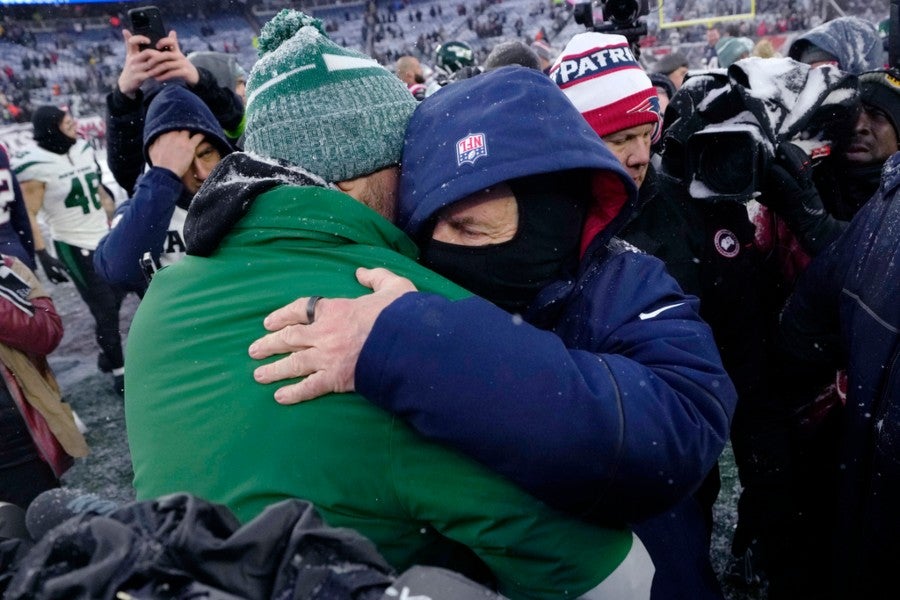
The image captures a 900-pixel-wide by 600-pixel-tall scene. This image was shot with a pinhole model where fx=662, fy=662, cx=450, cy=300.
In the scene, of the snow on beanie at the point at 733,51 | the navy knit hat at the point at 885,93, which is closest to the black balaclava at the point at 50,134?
the navy knit hat at the point at 885,93

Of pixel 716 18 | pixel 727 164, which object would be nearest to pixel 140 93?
pixel 727 164

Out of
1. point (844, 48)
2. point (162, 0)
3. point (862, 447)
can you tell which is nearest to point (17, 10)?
point (162, 0)

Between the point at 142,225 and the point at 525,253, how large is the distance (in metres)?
1.73

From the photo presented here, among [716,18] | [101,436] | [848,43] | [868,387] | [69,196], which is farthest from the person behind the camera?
[716,18]

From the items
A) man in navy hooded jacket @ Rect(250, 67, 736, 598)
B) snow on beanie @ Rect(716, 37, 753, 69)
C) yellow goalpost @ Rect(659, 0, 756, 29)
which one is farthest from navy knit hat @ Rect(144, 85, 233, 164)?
yellow goalpost @ Rect(659, 0, 756, 29)

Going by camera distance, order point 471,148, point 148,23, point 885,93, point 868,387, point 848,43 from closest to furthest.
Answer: point 471,148, point 868,387, point 885,93, point 148,23, point 848,43

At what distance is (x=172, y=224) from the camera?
99.6 inches

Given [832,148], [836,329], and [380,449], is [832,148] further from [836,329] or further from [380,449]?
[380,449]

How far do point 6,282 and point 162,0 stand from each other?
68.4 ft

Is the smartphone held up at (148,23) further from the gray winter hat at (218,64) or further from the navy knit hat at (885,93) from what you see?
the navy knit hat at (885,93)

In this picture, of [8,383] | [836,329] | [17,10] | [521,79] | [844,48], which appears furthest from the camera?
[17,10]

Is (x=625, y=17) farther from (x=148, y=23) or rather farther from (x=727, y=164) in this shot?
(x=148, y=23)

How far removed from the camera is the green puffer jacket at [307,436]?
76 centimetres

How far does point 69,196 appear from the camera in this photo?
5.40 m
